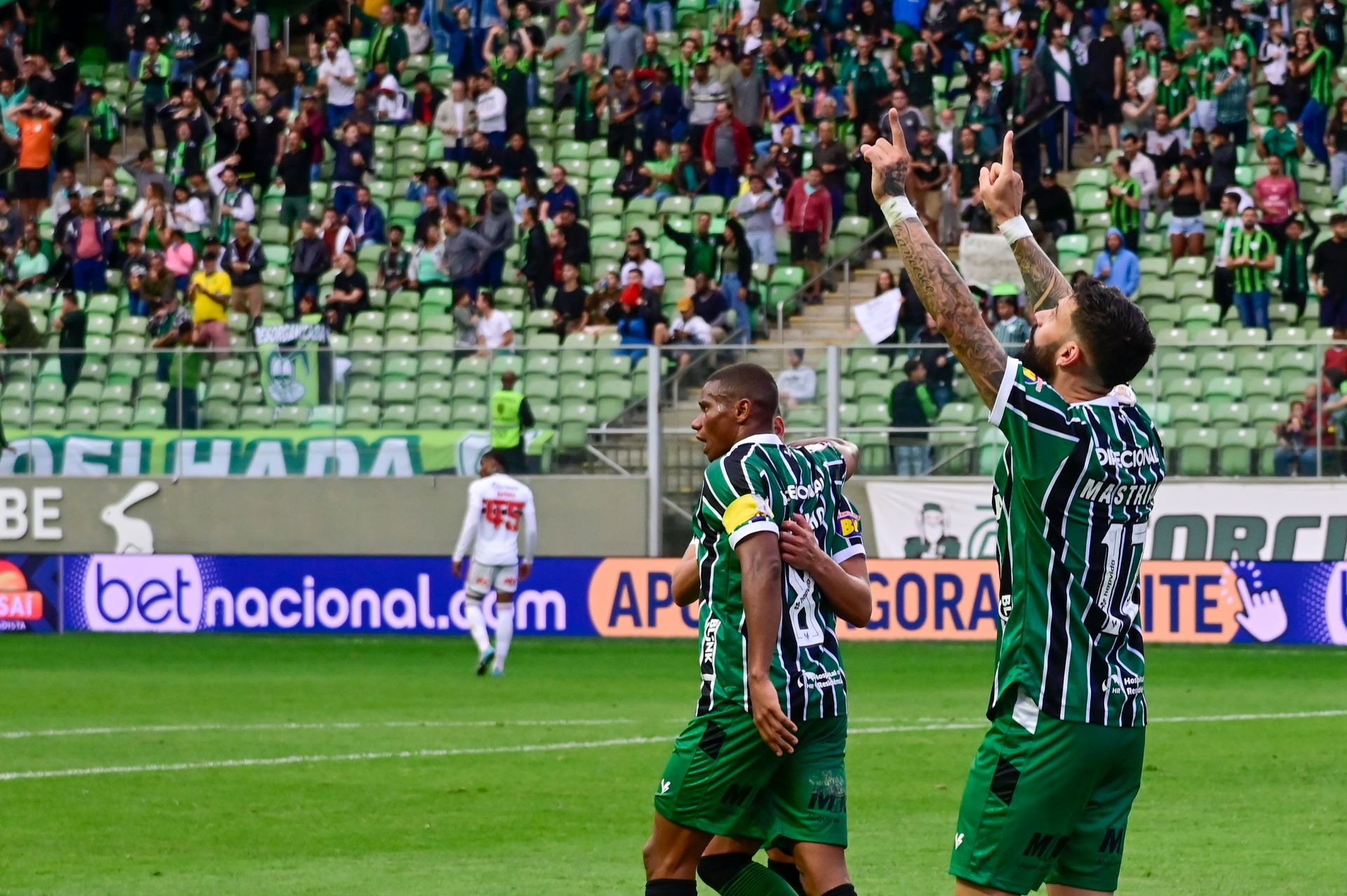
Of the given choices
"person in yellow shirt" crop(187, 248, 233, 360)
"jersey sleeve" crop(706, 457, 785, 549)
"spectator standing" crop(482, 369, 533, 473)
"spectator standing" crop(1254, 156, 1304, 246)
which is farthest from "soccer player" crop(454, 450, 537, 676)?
"jersey sleeve" crop(706, 457, 785, 549)

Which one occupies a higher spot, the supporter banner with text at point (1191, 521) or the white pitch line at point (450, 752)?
the supporter banner with text at point (1191, 521)

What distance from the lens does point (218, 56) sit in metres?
32.0

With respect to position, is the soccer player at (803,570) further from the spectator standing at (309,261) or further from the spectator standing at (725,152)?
the spectator standing at (309,261)

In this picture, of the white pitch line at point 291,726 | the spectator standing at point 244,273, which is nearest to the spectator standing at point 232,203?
the spectator standing at point 244,273

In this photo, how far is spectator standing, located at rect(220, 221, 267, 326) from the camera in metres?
26.7

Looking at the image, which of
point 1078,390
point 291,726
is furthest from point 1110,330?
point 291,726

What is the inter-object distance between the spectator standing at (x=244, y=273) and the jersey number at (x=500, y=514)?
8718 mm

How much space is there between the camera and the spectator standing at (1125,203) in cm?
2394

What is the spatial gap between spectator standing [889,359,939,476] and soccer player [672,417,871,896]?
15.3 meters

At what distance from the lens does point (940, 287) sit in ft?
16.3

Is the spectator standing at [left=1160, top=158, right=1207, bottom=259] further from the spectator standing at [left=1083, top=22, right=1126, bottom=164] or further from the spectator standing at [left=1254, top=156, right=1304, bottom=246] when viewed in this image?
the spectator standing at [left=1083, top=22, right=1126, bottom=164]

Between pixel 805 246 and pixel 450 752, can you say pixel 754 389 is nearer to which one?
pixel 450 752

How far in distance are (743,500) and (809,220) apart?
19.5 meters

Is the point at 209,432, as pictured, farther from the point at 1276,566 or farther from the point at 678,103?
the point at 1276,566
